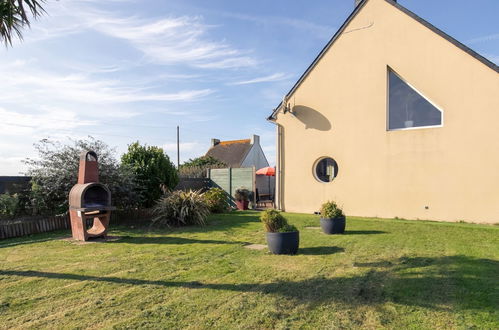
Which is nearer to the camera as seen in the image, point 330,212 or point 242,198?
point 330,212

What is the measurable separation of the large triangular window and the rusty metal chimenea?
9.48 m

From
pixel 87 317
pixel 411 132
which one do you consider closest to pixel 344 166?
pixel 411 132

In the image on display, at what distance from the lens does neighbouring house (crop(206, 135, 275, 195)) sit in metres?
31.9

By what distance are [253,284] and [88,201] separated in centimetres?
612

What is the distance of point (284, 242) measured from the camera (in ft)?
20.9

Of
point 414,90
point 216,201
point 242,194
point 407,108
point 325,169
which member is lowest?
point 216,201

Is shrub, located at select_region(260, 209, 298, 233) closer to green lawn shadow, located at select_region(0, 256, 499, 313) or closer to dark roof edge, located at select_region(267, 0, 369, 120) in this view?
green lawn shadow, located at select_region(0, 256, 499, 313)

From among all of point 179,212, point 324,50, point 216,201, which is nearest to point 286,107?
point 324,50

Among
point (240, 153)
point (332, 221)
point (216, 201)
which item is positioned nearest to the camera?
point (332, 221)

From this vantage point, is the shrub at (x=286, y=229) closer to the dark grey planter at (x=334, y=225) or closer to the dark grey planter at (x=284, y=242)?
the dark grey planter at (x=284, y=242)

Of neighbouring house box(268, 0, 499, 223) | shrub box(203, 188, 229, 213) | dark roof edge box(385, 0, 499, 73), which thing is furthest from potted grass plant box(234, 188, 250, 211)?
dark roof edge box(385, 0, 499, 73)

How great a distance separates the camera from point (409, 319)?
3.60 metres

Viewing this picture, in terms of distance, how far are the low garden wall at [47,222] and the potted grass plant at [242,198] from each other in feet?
15.5

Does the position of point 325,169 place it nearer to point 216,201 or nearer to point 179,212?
point 216,201
